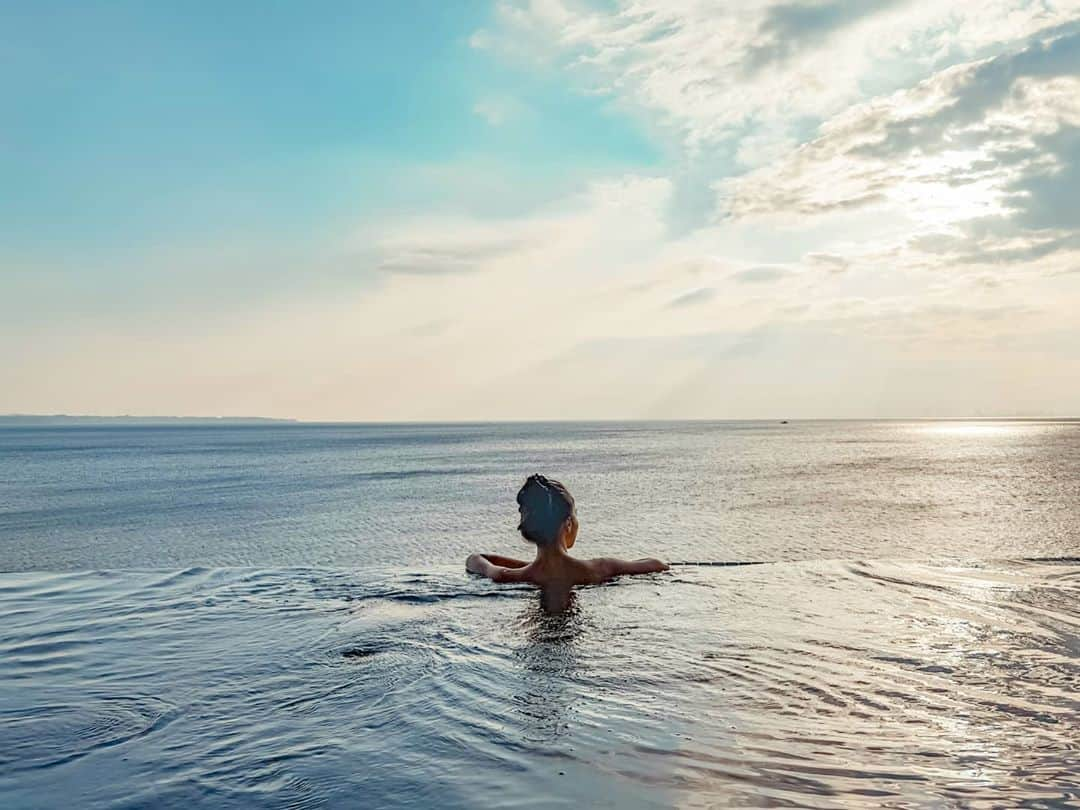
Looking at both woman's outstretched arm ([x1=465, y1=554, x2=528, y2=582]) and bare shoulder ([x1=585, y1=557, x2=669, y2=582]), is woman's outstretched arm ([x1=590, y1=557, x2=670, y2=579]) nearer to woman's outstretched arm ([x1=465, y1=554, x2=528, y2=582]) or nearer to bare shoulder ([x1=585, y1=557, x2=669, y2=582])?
bare shoulder ([x1=585, y1=557, x2=669, y2=582])

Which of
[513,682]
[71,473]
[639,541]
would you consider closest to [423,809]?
[513,682]

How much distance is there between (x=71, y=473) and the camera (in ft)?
236

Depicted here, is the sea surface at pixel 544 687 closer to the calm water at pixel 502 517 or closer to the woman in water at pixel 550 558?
the woman in water at pixel 550 558

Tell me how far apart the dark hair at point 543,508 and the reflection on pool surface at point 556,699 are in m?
1.24

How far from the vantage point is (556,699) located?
782cm

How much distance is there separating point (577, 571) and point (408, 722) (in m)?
6.91


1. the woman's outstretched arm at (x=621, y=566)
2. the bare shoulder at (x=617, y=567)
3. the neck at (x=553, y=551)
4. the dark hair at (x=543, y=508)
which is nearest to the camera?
the dark hair at (x=543, y=508)

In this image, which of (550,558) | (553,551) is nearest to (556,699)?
(553,551)

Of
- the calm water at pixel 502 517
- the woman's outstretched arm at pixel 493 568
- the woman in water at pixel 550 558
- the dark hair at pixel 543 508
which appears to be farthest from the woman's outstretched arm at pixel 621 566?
the calm water at pixel 502 517

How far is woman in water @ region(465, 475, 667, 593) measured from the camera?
1252cm

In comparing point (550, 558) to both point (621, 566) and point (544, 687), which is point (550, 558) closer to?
point (621, 566)

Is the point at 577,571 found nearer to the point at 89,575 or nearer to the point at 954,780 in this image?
the point at 954,780

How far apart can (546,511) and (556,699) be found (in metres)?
4.90

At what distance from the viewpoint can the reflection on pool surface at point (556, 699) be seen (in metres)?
5.91
